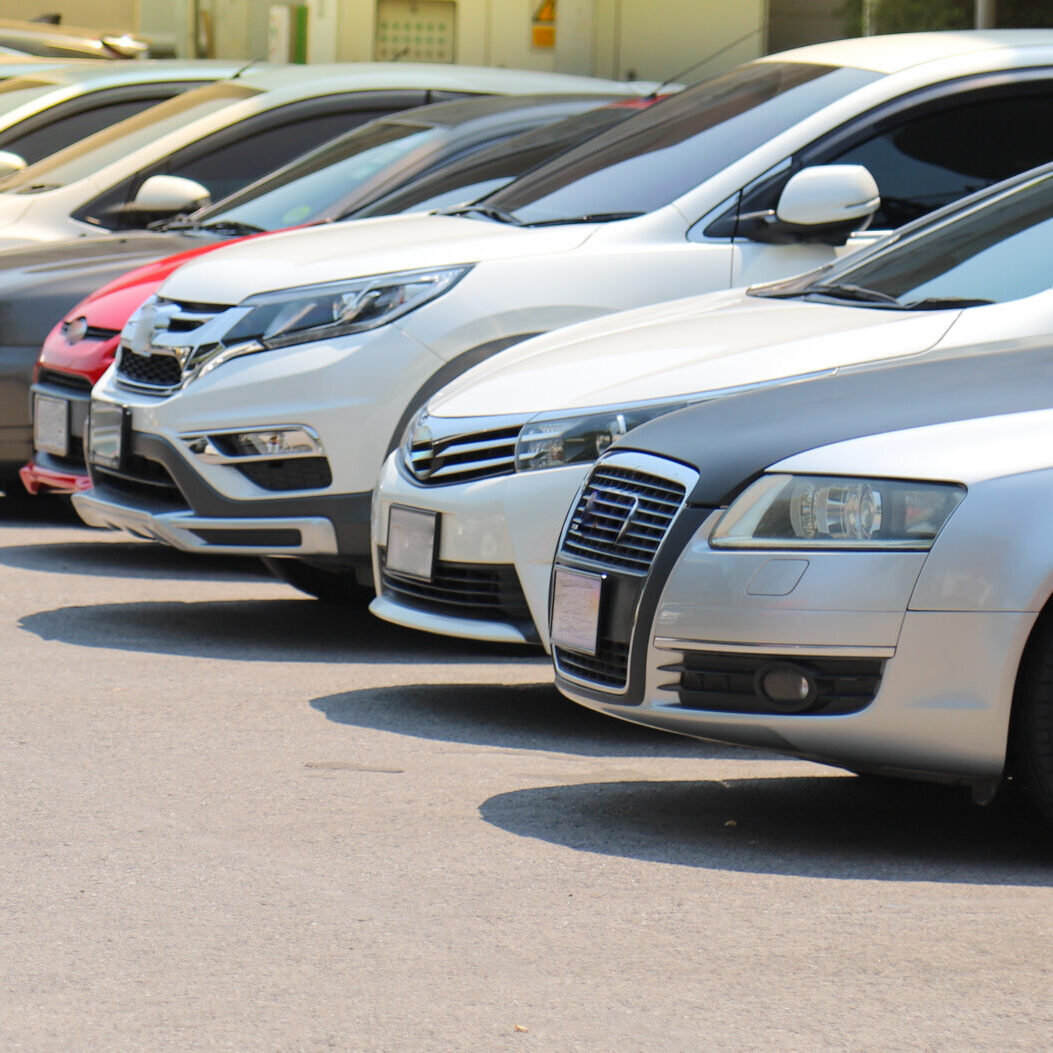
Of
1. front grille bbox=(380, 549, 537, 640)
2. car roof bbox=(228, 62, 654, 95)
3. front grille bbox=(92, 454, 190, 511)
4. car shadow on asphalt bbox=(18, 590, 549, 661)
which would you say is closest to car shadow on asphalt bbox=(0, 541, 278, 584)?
car shadow on asphalt bbox=(18, 590, 549, 661)

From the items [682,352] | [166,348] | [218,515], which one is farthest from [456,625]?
[166,348]

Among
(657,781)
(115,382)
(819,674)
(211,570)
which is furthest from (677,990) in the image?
(211,570)

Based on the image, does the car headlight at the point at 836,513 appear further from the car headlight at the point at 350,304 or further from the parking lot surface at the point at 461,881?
the car headlight at the point at 350,304

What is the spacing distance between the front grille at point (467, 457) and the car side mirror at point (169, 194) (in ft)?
13.8

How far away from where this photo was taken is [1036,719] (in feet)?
13.2

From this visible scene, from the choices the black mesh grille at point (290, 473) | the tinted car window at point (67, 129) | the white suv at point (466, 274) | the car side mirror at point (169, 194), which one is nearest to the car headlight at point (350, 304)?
the white suv at point (466, 274)

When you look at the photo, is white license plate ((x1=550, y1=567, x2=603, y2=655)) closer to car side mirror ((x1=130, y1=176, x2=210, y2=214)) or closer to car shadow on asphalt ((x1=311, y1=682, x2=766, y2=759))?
car shadow on asphalt ((x1=311, y1=682, x2=766, y2=759))

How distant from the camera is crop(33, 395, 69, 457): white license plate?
7852 mm

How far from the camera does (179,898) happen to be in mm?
3873

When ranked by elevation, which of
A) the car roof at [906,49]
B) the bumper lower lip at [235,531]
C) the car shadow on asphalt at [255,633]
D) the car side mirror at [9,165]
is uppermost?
the car roof at [906,49]

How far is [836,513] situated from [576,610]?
0.66 metres

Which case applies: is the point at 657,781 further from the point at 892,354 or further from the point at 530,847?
the point at 892,354

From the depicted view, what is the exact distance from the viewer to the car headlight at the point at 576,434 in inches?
206

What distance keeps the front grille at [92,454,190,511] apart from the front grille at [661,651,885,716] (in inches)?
109
